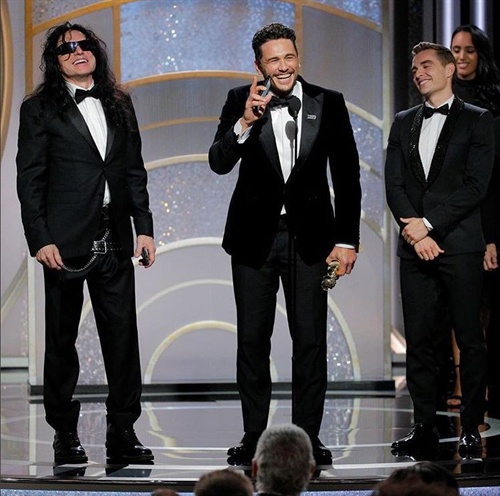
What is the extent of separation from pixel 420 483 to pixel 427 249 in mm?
2023

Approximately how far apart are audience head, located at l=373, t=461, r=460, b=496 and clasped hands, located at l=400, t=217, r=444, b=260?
1934 millimetres

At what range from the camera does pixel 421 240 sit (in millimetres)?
4270

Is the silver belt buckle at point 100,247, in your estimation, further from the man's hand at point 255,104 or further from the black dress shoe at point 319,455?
the black dress shoe at point 319,455

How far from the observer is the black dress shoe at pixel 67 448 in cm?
423

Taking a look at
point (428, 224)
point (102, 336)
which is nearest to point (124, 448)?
point (102, 336)

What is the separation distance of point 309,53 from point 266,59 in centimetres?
228

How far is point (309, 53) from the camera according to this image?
6211mm

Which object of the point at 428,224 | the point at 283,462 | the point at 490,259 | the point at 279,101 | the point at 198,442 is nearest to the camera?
the point at 283,462

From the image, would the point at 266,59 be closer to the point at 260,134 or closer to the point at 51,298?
the point at 260,134

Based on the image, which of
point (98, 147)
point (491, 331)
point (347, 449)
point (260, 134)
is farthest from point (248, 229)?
point (491, 331)

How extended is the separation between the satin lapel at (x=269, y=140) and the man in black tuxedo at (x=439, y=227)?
1.69 feet

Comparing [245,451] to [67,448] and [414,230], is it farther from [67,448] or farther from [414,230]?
[414,230]

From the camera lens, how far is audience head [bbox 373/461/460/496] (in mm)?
2277

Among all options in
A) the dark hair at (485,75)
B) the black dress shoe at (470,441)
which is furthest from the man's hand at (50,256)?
the dark hair at (485,75)
